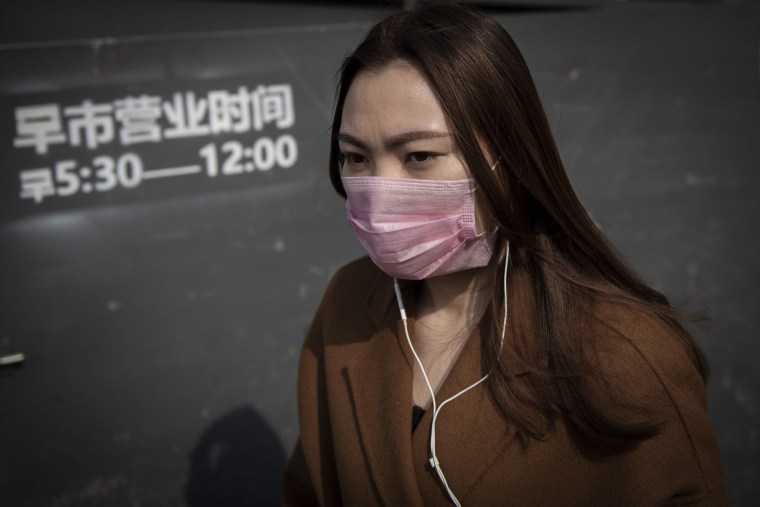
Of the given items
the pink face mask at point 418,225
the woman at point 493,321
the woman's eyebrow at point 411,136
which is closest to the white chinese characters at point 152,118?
the woman at point 493,321

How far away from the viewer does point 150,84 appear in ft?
7.48

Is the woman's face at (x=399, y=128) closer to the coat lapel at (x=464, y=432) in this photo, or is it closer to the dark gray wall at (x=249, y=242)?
the coat lapel at (x=464, y=432)

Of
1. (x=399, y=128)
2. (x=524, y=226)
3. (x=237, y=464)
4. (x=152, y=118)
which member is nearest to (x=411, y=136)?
(x=399, y=128)

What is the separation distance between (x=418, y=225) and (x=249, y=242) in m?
1.25

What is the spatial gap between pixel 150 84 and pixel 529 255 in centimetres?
148

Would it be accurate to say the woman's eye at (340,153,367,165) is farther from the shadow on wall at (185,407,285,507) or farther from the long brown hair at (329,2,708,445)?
the shadow on wall at (185,407,285,507)

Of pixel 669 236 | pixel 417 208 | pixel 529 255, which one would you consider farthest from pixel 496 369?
pixel 669 236

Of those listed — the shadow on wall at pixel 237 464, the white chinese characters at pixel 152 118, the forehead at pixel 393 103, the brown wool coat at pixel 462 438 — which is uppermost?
the white chinese characters at pixel 152 118

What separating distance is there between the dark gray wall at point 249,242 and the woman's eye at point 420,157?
1264 millimetres

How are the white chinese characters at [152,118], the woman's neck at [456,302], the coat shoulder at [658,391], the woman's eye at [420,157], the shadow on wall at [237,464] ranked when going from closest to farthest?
the coat shoulder at [658,391] < the woman's eye at [420,157] < the woman's neck at [456,302] < the white chinese characters at [152,118] < the shadow on wall at [237,464]

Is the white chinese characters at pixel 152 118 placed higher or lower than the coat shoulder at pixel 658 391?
higher

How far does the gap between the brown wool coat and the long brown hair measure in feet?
0.16

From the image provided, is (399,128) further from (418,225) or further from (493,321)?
(493,321)

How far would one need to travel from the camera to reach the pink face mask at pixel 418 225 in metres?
1.34
